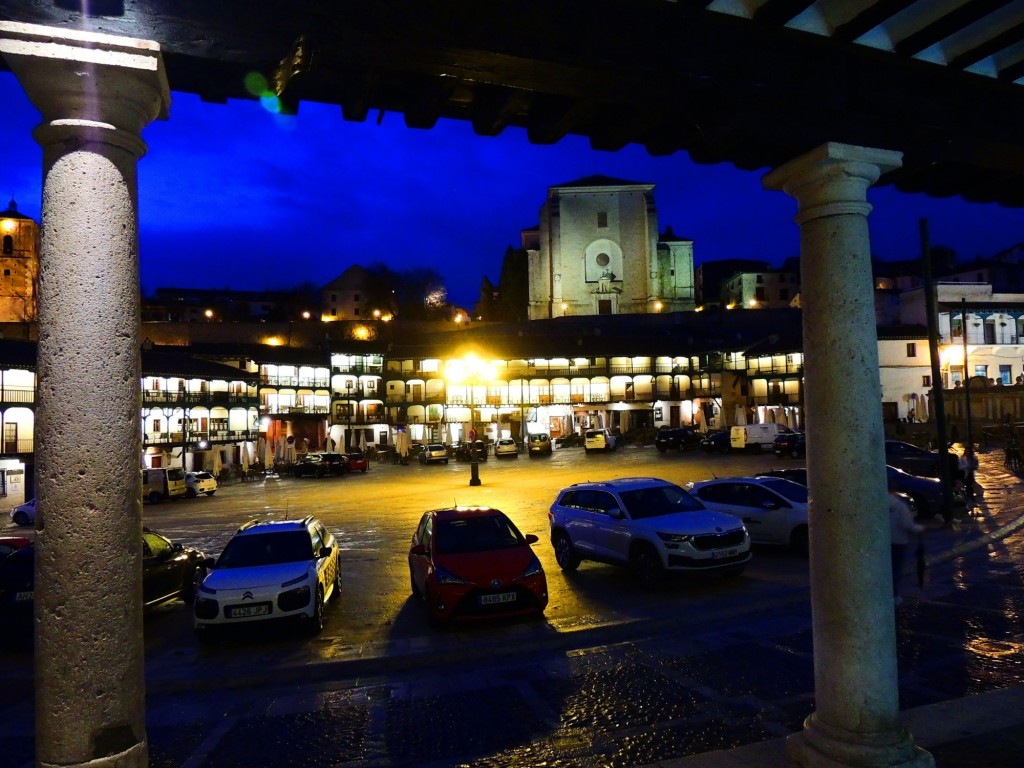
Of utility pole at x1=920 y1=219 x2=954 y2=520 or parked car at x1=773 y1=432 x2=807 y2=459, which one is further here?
parked car at x1=773 y1=432 x2=807 y2=459

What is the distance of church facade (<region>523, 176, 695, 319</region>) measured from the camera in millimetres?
86875

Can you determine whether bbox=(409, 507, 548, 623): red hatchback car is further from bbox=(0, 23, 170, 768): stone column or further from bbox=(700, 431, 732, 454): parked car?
bbox=(700, 431, 732, 454): parked car

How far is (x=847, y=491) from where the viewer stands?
4121 millimetres

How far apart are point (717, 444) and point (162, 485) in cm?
3128

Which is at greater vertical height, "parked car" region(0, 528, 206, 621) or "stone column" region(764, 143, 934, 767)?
"stone column" region(764, 143, 934, 767)

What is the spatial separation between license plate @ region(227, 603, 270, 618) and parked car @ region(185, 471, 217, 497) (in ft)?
92.1

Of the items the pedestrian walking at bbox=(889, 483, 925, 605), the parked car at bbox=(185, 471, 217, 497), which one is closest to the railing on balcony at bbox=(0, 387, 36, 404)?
the parked car at bbox=(185, 471, 217, 497)

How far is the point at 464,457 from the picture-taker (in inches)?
1978

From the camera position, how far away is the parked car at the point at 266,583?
923cm

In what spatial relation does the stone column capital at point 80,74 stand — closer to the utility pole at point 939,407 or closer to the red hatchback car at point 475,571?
the red hatchback car at point 475,571

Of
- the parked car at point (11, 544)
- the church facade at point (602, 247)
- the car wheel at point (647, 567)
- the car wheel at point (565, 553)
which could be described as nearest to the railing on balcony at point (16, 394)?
the parked car at point (11, 544)

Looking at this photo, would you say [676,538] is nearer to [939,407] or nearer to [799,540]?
[799,540]

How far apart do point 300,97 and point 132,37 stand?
0.97m

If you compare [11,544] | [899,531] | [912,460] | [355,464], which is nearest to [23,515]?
[11,544]
